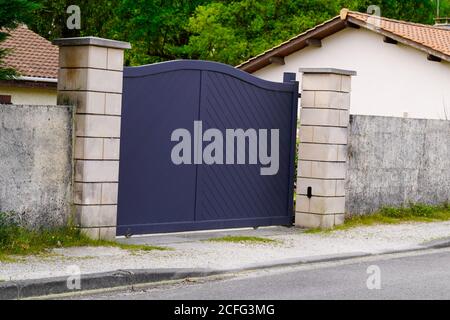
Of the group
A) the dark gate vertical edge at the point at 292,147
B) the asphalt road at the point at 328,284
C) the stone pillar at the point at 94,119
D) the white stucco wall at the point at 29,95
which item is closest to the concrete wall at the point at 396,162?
the dark gate vertical edge at the point at 292,147

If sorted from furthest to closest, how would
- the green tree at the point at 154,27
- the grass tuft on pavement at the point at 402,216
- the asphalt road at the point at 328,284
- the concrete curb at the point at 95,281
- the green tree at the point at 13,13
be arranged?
the green tree at the point at 154,27 → the grass tuft on pavement at the point at 402,216 → the green tree at the point at 13,13 → the asphalt road at the point at 328,284 → the concrete curb at the point at 95,281

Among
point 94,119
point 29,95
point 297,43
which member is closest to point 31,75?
point 29,95

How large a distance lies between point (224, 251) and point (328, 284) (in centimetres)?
212

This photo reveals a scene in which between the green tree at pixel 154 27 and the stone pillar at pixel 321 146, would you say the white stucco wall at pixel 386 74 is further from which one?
the green tree at pixel 154 27

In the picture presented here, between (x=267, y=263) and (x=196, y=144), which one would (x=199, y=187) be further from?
(x=267, y=263)

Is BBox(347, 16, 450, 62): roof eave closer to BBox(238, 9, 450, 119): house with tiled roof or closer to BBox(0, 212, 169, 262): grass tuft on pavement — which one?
BBox(238, 9, 450, 119): house with tiled roof

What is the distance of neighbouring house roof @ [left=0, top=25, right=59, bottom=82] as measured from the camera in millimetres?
26344

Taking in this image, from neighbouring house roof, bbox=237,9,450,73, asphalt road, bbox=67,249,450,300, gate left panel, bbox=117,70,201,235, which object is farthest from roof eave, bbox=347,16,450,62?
asphalt road, bbox=67,249,450,300

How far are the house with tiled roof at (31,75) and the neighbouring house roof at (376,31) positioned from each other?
5771 mm

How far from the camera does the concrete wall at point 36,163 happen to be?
1109 cm
